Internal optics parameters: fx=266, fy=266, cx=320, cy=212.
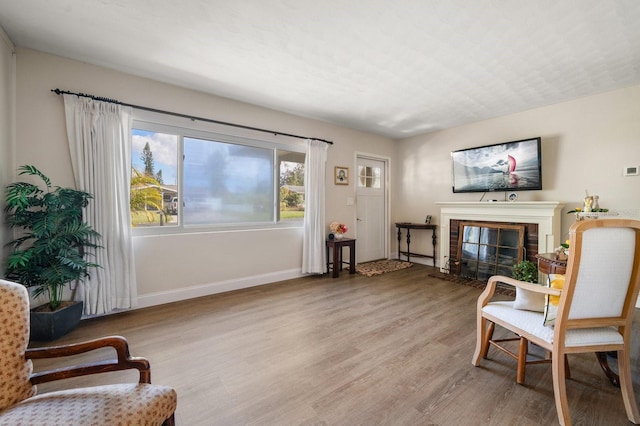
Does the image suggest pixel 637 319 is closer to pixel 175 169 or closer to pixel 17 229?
pixel 175 169

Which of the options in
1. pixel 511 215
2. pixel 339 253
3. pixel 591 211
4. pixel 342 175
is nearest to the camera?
pixel 591 211

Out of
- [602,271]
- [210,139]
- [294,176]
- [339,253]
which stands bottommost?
[339,253]

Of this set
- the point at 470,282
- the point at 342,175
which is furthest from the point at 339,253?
the point at 470,282

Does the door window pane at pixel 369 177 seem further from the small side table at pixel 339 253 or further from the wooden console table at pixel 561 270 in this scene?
the wooden console table at pixel 561 270

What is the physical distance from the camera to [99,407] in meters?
0.98

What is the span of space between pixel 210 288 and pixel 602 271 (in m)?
3.62

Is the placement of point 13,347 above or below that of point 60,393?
above

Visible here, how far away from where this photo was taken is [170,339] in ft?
7.59

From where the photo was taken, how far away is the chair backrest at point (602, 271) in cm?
136

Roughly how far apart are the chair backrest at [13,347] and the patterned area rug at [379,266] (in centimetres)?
387

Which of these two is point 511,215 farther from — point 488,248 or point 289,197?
point 289,197

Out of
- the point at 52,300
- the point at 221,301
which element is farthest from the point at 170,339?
the point at 52,300

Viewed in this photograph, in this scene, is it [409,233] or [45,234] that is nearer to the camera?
[45,234]

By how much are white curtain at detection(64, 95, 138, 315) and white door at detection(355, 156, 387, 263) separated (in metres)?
3.60
